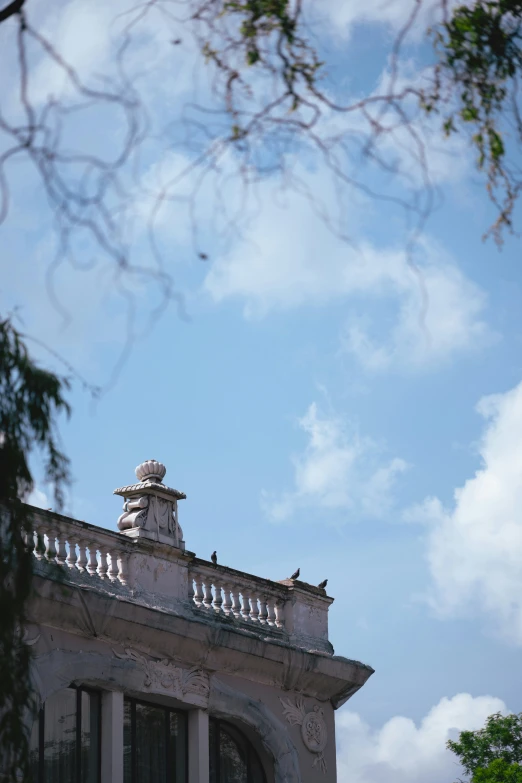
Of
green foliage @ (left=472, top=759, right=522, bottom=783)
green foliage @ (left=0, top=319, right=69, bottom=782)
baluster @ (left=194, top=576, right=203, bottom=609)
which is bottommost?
green foliage @ (left=0, top=319, right=69, bottom=782)

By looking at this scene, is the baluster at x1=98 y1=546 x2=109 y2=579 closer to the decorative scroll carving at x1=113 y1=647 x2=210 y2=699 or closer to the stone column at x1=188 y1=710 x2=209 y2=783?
the decorative scroll carving at x1=113 y1=647 x2=210 y2=699

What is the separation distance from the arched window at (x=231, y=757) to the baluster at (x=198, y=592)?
4.58 ft

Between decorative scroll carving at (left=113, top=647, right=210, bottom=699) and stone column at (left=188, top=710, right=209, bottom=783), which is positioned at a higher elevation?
decorative scroll carving at (left=113, top=647, right=210, bottom=699)

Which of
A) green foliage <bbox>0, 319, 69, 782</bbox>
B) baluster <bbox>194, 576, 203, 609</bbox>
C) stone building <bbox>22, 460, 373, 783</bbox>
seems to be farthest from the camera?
baluster <bbox>194, 576, 203, 609</bbox>

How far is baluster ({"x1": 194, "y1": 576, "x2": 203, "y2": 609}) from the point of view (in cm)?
1837

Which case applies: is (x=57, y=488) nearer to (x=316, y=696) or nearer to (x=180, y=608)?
(x=180, y=608)

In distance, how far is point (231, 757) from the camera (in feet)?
61.6

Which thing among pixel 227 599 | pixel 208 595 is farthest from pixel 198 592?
pixel 227 599

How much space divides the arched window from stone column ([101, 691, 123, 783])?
71.3 inches

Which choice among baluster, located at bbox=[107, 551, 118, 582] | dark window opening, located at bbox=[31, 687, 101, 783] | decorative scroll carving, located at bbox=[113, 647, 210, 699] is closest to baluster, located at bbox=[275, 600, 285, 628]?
decorative scroll carving, located at bbox=[113, 647, 210, 699]

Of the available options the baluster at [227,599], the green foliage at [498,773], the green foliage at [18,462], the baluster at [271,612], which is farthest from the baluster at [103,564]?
the green foliage at [498,773]

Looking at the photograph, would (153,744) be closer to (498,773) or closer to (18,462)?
(18,462)

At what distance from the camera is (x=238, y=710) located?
1842cm

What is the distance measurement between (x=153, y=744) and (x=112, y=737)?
2.98ft
